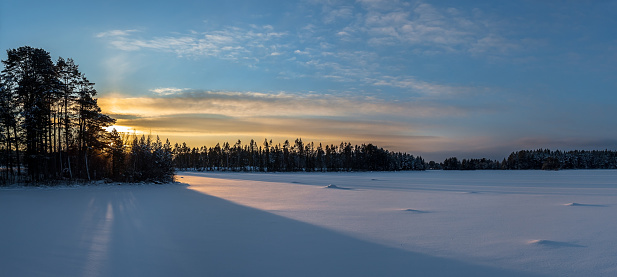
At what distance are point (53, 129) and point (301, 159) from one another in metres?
115

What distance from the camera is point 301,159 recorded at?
147 meters

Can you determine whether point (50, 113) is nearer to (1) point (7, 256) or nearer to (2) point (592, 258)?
(1) point (7, 256)

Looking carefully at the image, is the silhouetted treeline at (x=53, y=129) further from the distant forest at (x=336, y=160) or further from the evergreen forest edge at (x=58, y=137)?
the distant forest at (x=336, y=160)

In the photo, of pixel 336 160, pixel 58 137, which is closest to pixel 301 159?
pixel 336 160

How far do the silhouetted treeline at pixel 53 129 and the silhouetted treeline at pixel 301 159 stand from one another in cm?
8845

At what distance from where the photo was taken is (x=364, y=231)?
29.7 feet

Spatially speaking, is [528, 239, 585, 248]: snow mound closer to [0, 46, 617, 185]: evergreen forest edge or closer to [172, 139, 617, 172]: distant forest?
[0, 46, 617, 185]: evergreen forest edge

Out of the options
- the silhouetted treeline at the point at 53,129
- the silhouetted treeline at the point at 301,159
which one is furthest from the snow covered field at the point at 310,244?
the silhouetted treeline at the point at 301,159

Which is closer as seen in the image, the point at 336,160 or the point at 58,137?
Result: the point at 58,137

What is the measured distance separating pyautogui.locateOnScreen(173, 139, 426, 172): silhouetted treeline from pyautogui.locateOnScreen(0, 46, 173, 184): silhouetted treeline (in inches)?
3482

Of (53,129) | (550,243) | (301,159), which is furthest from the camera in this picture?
(301,159)

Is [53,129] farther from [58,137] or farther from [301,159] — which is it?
[301,159]

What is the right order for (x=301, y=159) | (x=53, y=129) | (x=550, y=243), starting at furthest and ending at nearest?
(x=301, y=159) → (x=53, y=129) → (x=550, y=243)

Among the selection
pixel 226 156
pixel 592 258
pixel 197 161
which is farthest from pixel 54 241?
pixel 197 161
